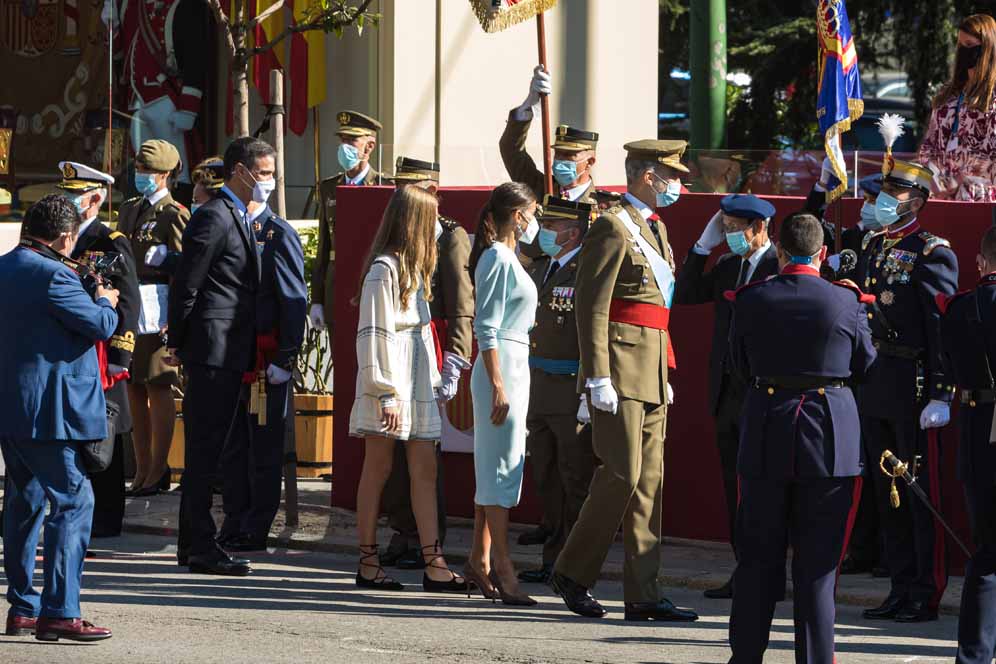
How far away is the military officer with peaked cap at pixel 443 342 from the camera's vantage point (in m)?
9.30

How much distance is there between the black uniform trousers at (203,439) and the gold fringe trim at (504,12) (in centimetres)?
299

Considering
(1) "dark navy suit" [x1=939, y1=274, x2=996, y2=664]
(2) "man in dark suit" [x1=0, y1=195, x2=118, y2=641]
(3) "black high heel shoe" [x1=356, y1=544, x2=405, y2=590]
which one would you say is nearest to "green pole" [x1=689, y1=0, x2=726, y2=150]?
(3) "black high heel shoe" [x1=356, y1=544, x2=405, y2=590]

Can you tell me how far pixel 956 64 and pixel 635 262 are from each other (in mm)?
2612

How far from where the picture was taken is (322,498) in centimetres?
1173

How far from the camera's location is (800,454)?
7238 millimetres

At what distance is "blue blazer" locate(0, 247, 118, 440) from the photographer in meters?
7.83

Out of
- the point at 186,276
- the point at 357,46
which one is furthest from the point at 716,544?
the point at 357,46

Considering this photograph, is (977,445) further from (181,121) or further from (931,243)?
(181,121)

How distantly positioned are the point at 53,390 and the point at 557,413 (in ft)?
8.92

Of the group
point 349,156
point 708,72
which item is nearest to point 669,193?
point 349,156

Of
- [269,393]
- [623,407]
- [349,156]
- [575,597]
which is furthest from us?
[349,156]

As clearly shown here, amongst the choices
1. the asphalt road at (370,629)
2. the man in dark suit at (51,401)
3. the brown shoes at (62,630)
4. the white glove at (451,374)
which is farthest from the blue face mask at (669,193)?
the brown shoes at (62,630)

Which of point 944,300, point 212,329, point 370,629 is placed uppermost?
point 944,300

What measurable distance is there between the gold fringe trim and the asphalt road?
142 inches
